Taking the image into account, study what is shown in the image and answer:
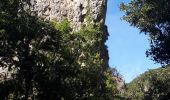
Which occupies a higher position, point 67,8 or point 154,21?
point 67,8

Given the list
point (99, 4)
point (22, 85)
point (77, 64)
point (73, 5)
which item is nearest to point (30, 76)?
point (22, 85)

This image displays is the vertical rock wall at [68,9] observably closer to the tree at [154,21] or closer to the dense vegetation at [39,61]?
the tree at [154,21]

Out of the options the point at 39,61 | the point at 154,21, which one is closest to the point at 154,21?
the point at 154,21

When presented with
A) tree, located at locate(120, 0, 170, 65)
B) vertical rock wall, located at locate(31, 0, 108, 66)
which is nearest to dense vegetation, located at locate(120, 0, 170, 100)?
tree, located at locate(120, 0, 170, 65)

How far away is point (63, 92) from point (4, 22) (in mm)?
5842

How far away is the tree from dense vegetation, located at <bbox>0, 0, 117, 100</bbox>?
1164 centimetres

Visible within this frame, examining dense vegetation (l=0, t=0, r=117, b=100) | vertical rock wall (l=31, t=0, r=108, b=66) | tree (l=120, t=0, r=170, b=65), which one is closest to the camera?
dense vegetation (l=0, t=0, r=117, b=100)

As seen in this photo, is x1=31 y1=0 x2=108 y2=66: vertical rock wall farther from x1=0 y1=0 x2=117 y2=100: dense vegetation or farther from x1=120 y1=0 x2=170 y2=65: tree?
x1=0 y1=0 x2=117 y2=100: dense vegetation

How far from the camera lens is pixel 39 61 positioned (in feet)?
93.5

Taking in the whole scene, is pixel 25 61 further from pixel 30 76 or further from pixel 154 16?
pixel 154 16

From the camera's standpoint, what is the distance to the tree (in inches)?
1553

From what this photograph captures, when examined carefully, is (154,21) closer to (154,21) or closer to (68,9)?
(154,21)

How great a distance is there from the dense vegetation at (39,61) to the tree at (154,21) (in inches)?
458

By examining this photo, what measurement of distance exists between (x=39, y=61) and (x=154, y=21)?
15804mm
